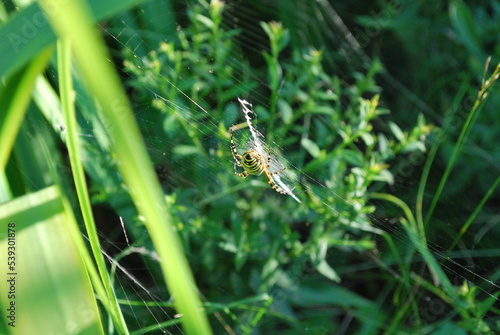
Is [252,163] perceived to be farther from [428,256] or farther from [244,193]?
[428,256]

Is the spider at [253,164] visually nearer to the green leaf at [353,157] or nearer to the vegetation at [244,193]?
the vegetation at [244,193]

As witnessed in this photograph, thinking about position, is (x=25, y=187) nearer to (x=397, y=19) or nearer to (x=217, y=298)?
(x=217, y=298)

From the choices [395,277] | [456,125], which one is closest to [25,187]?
[395,277]

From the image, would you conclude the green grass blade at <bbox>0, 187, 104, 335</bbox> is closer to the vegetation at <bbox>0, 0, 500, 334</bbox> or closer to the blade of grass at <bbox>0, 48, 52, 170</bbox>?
the vegetation at <bbox>0, 0, 500, 334</bbox>

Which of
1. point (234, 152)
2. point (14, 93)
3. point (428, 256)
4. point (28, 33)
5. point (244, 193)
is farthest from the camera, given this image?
point (244, 193)

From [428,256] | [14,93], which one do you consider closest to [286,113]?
[428,256]

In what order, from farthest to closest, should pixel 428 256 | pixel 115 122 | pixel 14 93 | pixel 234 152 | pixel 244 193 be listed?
pixel 244 193 → pixel 234 152 → pixel 428 256 → pixel 14 93 → pixel 115 122

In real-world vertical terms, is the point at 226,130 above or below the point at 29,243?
below
